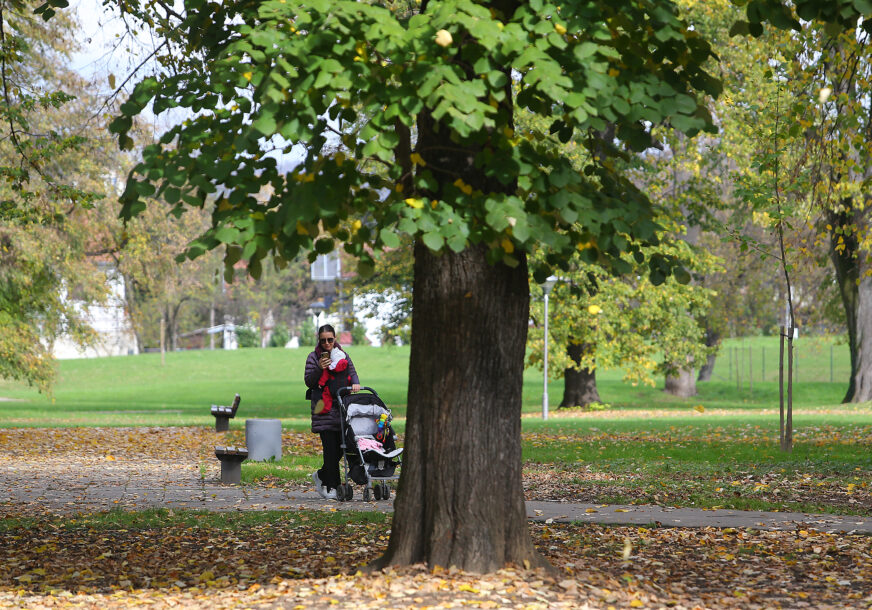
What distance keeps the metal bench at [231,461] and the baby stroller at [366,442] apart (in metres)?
2.05

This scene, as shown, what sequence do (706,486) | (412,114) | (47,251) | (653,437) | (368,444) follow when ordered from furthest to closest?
(47,251), (653,437), (706,486), (368,444), (412,114)

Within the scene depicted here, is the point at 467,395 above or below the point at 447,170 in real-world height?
below

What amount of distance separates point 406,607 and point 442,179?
2.36 m

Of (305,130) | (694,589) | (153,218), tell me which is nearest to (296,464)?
(694,589)

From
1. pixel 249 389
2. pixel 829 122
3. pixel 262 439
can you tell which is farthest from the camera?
pixel 249 389

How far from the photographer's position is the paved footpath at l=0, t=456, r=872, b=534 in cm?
895

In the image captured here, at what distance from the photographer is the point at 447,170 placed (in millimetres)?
6043

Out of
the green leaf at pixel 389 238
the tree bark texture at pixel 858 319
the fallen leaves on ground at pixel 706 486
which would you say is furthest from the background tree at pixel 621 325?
the green leaf at pixel 389 238

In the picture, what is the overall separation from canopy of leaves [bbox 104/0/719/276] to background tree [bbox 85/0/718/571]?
0.04 feet

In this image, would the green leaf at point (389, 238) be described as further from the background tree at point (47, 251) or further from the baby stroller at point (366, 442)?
the background tree at point (47, 251)

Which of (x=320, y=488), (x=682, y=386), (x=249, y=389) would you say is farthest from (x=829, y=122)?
(x=249, y=389)

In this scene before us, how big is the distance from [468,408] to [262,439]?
975 cm

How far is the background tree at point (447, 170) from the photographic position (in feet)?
16.0

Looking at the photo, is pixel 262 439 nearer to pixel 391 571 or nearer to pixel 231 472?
pixel 231 472
